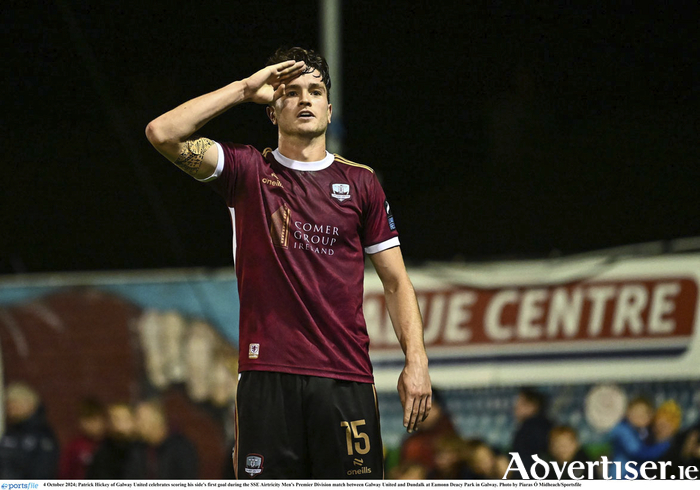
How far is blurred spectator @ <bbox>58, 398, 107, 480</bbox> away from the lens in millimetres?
8172

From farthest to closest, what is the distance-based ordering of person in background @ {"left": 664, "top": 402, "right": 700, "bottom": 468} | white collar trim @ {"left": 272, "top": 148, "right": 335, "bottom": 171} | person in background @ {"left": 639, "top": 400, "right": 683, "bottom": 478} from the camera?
person in background @ {"left": 639, "top": 400, "right": 683, "bottom": 478}
person in background @ {"left": 664, "top": 402, "right": 700, "bottom": 468}
white collar trim @ {"left": 272, "top": 148, "right": 335, "bottom": 171}

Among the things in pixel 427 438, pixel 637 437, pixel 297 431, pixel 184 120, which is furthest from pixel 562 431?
pixel 184 120

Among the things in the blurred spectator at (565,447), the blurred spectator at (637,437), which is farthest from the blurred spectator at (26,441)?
the blurred spectator at (637,437)

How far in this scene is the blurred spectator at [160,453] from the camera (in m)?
8.05

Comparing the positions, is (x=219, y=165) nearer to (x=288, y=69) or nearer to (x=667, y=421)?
(x=288, y=69)

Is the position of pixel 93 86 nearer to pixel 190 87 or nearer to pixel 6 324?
pixel 190 87

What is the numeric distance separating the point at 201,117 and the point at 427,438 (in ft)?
15.0

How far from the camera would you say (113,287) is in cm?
840

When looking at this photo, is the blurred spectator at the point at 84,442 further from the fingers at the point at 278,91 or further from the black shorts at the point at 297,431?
the fingers at the point at 278,91

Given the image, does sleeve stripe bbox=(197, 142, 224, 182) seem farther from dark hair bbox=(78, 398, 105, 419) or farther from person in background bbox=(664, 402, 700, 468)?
dark hair bbox=(78, 398, 105, 419)

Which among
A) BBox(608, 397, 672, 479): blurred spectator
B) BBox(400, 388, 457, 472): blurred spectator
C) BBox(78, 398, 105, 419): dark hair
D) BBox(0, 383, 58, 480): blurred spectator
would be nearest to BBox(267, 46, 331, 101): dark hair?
BBox(400, 388, 457, 472): blurred spectator

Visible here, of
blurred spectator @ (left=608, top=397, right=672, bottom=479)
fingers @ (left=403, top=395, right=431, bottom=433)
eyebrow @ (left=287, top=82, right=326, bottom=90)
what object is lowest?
blurred spectator @ (left=608, top=397, right=672, bottom=479)

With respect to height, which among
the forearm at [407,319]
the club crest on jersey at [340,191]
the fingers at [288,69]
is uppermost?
the fingers at [288,69]

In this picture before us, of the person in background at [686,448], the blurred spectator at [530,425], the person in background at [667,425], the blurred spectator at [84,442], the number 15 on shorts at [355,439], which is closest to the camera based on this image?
the number 15 on shorts at [355,439]
